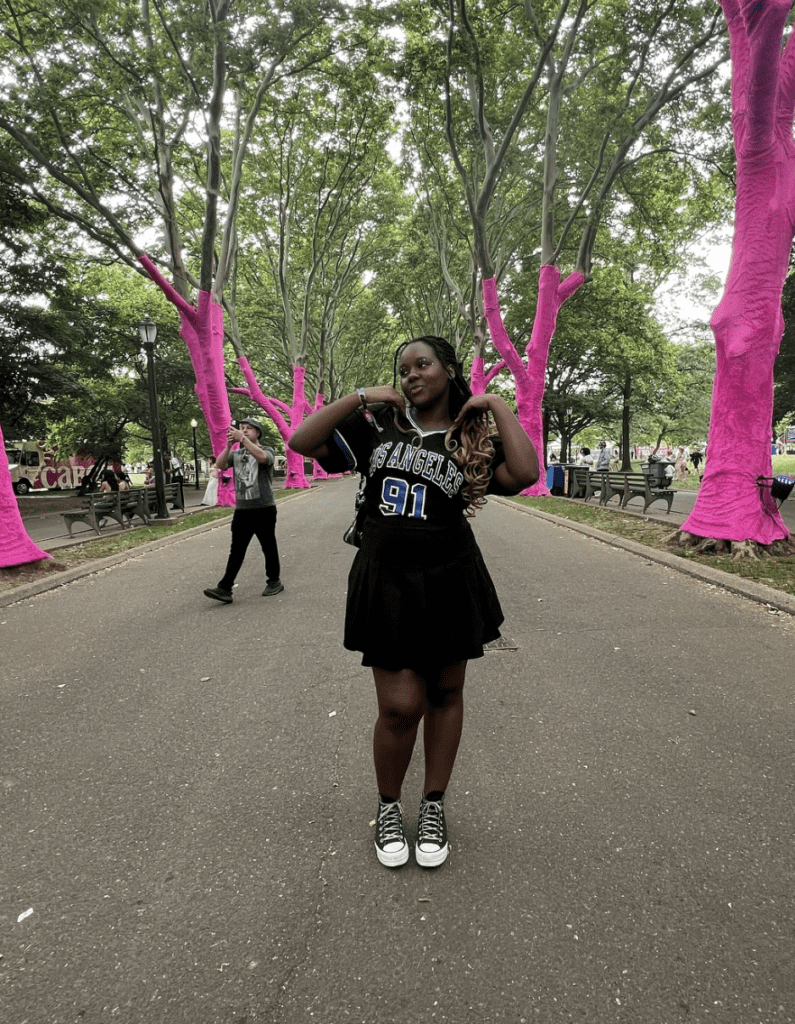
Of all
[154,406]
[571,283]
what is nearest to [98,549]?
[154,406]

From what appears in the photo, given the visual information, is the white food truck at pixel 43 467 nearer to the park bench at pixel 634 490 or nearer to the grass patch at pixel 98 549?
the grass patch at pixel 98 549

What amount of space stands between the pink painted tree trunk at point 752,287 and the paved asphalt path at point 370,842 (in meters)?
3.41

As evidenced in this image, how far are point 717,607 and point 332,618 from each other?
372cm

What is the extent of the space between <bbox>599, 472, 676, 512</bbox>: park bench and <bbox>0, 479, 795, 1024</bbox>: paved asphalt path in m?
8.29

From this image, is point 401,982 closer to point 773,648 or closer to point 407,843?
point 407,843

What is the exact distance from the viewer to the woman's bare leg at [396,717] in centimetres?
206

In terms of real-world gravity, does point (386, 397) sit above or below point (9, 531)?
above

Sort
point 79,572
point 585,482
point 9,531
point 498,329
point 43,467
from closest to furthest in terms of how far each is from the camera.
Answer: point 9,531
point 79,572
point 498,329
point 585,482
point 43,467

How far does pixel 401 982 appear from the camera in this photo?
1619 millimetres

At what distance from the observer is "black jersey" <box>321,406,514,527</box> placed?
2072 millimetres

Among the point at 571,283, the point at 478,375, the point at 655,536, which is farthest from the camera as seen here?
the point at 478,375

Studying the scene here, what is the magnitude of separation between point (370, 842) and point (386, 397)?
177 cm

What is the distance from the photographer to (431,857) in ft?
6.79

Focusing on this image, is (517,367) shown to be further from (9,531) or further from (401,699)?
(401,699)
